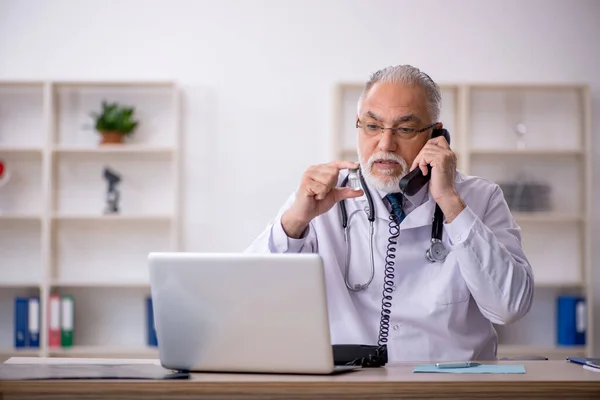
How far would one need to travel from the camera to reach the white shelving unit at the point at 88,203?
16.8ft

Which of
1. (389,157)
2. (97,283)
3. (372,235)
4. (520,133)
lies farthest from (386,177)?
(520,133)

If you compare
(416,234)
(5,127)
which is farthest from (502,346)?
(5,127)

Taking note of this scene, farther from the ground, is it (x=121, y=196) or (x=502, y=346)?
(x=121, y=196)

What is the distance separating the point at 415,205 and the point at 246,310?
3.35 feet

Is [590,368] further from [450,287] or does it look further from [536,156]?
[536,156]

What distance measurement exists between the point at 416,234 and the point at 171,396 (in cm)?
110

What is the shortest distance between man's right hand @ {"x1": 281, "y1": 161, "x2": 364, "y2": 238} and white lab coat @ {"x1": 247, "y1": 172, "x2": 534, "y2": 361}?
49mm

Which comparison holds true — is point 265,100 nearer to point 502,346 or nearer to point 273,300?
point 502,346

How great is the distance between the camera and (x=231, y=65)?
518 cm

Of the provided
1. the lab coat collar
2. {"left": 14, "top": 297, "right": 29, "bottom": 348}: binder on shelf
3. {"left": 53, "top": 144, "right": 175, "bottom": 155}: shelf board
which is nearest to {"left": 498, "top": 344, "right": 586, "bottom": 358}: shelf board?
{"left": 53, "top": 144, "right": 175, "bottom": 155}: shelf board

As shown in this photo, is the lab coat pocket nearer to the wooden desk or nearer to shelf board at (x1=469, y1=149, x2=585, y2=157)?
the wooden desk

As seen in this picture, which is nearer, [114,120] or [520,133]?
[114,120]

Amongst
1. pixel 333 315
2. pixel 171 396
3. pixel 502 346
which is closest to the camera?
pixel 171 396

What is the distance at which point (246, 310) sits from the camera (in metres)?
1.61
